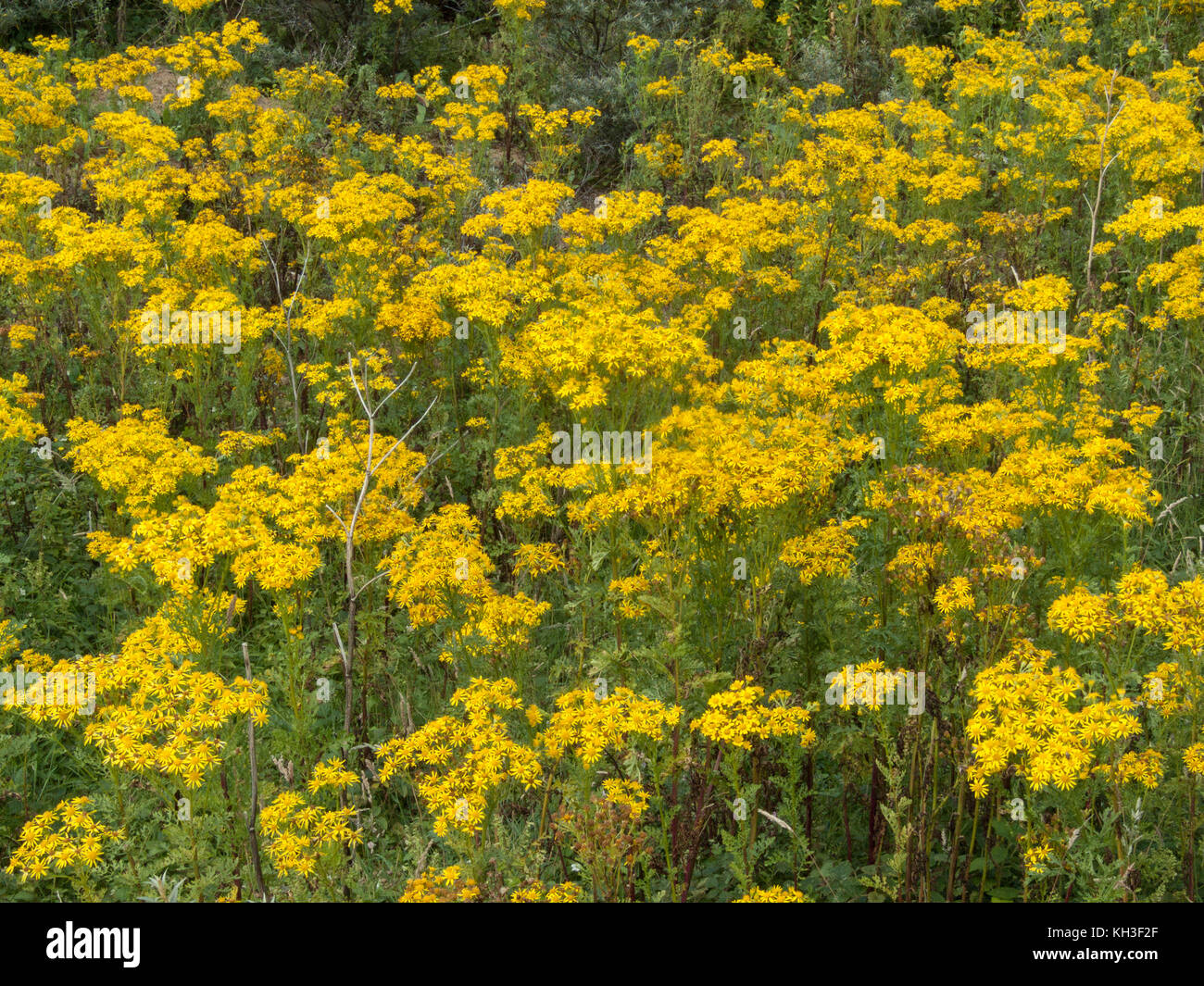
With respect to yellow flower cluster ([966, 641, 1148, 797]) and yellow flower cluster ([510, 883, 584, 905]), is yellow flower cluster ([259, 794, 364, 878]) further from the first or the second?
yellow flower cluster ([966, 641, 1148, 797])

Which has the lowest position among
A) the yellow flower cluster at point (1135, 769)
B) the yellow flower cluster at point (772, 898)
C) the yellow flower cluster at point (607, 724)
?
the yellow flower cluster at point (772, 898)

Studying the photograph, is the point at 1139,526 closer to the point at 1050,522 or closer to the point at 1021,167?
the point at 1050,522

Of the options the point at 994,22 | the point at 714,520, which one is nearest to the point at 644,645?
the point at 714,520

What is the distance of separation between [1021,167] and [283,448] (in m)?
6.93

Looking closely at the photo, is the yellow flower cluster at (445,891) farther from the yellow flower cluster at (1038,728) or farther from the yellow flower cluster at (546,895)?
the yellow flower cluster at (1038,728)
